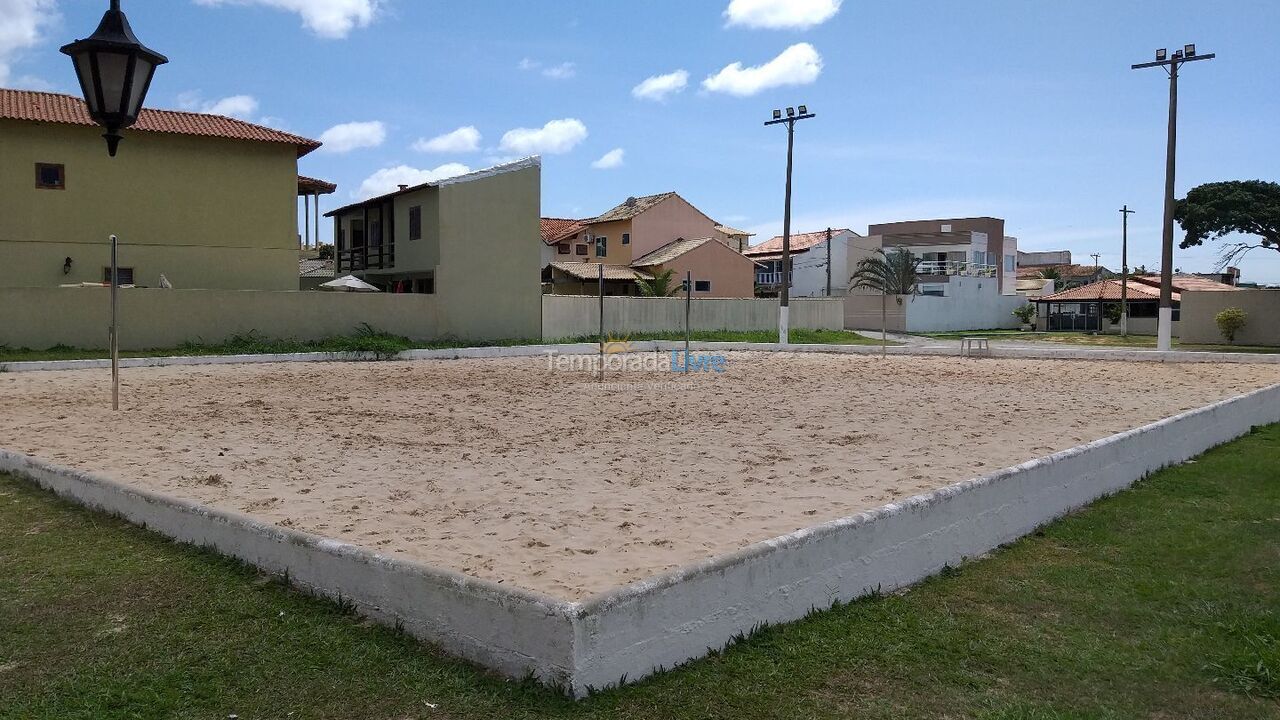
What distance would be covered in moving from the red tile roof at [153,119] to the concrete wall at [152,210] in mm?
317

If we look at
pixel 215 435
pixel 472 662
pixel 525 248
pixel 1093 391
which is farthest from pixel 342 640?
pixel 525 248

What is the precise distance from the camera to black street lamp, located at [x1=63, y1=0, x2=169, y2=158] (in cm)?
452

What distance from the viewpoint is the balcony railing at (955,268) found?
53.7 m

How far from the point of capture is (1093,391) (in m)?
15.0

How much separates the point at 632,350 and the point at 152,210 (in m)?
13.8

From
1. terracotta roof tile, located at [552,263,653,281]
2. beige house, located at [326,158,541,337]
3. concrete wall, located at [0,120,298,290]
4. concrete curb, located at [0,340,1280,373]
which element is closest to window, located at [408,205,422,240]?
beige house, located at [326,158,541,337]

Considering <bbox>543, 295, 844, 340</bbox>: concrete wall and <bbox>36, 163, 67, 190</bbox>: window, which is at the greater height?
<bbox>36, 163, 67, 190</bbox>: window

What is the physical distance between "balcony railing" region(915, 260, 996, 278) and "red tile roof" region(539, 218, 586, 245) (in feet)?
66.1

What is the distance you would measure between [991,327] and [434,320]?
3587 cm

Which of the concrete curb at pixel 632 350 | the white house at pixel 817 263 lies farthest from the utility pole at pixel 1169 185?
the white house at pixel 817 263

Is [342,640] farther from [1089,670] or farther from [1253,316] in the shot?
[1253,316]

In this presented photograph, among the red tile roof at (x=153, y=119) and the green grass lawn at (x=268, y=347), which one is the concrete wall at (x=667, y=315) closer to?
the green grass lawn at (x=268, y=347)

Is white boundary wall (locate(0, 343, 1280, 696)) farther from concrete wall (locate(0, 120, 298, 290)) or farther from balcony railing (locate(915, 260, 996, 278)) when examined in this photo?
balcony railing (locate(915, 260, 996, 278))

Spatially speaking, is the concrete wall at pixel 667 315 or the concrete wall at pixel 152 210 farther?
the concrete wall at pixel 667 315
